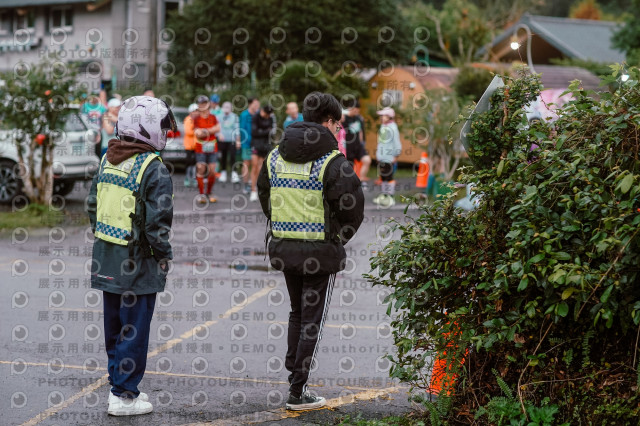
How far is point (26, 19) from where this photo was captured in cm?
5094

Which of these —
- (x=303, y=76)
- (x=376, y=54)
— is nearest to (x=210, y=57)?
(x=376, y=54)

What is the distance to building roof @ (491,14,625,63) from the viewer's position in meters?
36.7

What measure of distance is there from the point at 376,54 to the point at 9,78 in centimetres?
2019

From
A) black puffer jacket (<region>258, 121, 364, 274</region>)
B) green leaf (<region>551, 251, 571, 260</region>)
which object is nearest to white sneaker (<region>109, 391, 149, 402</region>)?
black puffer jacket (<region>258, 121, 364, 274</region>)

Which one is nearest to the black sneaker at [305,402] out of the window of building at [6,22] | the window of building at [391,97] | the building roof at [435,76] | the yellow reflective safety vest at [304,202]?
the yellow reflective safety vest at [304,202]

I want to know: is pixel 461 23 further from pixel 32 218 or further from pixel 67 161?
pixel 32 218

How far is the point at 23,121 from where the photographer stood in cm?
1524

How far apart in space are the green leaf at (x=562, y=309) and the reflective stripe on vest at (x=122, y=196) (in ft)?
8.53

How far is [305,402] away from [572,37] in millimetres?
35416

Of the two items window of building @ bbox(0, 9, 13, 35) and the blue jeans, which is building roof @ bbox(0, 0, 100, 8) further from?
the blue jeans

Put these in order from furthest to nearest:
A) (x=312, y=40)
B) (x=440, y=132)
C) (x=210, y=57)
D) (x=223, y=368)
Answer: (x=210, y=57), (x=312, y=40), (x=440, y=132), (x=223, y=368)

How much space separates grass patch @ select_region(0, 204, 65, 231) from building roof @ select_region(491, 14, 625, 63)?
23920 millimetres

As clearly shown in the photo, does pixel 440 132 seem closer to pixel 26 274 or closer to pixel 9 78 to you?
pixel 9 78

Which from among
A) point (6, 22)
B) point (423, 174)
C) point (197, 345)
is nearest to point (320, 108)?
point (197, 345)
